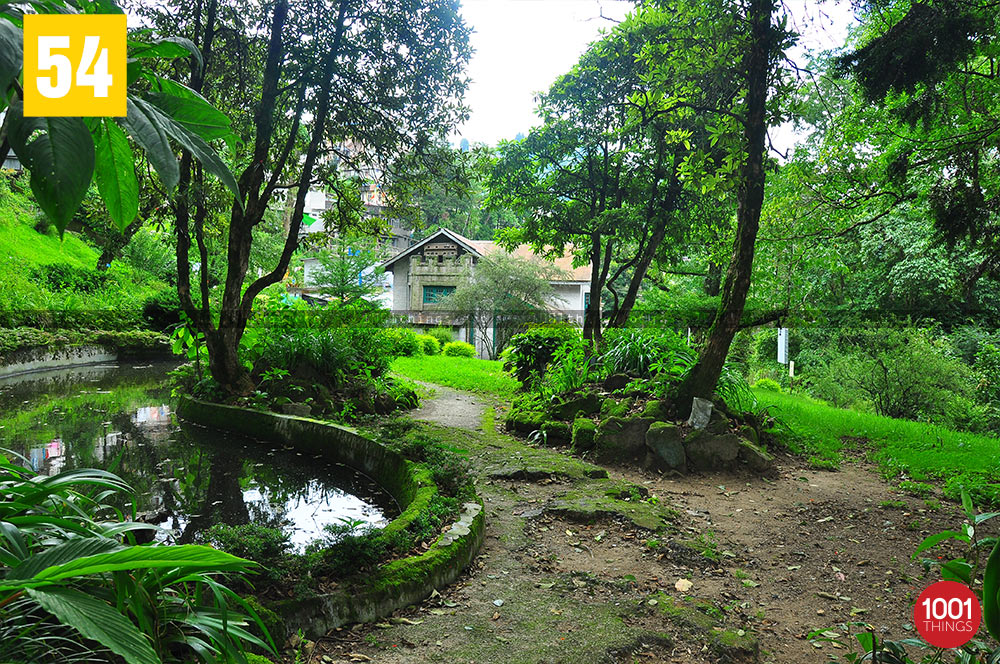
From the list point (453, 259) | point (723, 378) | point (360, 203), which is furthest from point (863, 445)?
point (453, 259)

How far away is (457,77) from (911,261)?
12675mm

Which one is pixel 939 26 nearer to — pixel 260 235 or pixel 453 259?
pixel 453 259

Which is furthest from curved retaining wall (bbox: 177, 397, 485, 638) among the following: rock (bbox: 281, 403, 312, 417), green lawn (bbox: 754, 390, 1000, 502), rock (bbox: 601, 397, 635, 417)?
green lawn (bbox: 754, 390, 1000, 502)

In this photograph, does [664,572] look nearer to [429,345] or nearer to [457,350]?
[457,350]

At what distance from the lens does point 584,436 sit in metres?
6.68

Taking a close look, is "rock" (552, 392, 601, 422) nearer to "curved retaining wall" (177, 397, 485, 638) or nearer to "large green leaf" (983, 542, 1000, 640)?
"curved retaining wall" (177, 397, 485, 638)

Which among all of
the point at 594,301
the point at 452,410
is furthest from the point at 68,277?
the point at 594,301

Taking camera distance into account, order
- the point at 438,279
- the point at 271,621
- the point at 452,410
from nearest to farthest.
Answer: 1. the point at 271,621
2. the point at 452,410
3. the point at 438,279

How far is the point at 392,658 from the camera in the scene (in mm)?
2574

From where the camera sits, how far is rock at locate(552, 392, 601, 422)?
7.32 metres

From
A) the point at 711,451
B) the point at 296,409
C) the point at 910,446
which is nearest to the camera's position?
the point at 711,451

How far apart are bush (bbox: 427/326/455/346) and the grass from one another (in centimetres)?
372

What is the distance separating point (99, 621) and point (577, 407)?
6.78m

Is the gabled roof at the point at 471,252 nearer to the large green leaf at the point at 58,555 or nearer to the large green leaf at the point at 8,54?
the large green leaf at the point at 58,555
